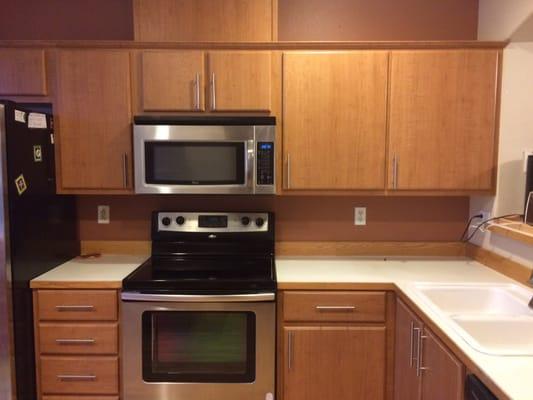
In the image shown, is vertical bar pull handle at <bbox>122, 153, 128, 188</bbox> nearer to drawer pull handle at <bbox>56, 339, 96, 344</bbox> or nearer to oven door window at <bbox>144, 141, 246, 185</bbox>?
oven door window at <bbox>144, 141, 246, 185</bbox>

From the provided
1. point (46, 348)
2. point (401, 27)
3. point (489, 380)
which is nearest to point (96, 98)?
point (46, 348)

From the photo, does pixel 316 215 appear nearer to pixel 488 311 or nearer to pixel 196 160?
pixel 196 160

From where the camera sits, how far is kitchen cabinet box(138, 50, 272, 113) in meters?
2.06

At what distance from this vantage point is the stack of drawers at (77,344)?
1.94 meters

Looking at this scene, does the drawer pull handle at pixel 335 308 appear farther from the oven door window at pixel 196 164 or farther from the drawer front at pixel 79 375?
the drawer front at pixel 79 375

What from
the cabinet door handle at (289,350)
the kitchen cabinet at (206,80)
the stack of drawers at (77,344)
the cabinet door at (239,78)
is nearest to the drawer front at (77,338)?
the stack of drawers at (77,344)

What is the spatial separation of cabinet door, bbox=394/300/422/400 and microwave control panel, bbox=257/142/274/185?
2.97ft

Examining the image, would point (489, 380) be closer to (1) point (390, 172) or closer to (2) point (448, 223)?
(1) point (390, 172)

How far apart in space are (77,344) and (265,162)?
1324 millimetres

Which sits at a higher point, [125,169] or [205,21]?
[205,21]

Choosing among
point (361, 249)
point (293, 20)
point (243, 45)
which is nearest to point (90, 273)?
point (243, 45)

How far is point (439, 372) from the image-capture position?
55.6 inches

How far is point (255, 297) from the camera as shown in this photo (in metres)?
1.88

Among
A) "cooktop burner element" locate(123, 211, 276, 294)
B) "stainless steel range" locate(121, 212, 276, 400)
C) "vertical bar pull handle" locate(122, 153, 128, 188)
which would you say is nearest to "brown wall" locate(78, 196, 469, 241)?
"cooktop burner element" locate(123, 211, 276, 294)
